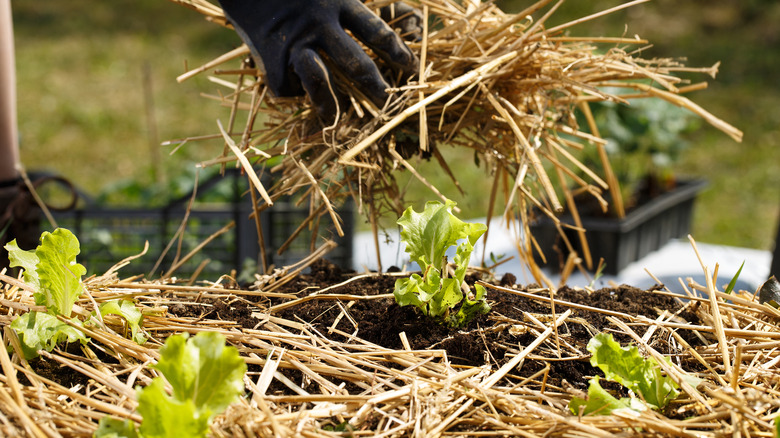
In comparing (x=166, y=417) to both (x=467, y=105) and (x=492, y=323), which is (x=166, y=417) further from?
(x=467, y=105)

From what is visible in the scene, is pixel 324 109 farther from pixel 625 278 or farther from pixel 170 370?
pixel 625 278

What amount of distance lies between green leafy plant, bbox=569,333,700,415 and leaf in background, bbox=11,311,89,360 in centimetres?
68

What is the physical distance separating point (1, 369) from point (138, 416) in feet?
0.89

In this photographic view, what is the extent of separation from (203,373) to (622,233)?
1.93 m

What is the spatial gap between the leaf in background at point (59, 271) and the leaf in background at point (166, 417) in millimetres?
306

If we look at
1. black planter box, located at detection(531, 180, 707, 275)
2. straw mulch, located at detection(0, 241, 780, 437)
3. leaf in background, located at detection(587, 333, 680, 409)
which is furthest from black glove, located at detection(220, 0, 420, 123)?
black planter box, located at detection(531, 180, 707, 275)

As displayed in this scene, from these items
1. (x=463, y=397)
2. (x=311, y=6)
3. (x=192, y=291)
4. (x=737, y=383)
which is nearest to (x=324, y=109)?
(x=311, y=6)

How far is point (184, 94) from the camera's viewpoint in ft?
21.6

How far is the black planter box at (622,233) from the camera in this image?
90.9 inches

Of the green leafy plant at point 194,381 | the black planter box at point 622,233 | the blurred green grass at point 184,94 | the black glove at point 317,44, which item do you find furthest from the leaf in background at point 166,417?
the blurred green grass at point 184,94

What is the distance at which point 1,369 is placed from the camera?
2.79 feet

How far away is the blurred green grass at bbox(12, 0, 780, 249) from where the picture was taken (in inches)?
186

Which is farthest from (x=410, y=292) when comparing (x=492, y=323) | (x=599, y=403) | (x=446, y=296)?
(x=599, y=403)

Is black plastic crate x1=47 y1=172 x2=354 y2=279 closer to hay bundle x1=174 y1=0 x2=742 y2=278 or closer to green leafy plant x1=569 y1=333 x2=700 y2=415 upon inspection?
hay bundle x1=174 y1=0 x2=742 y2=278
